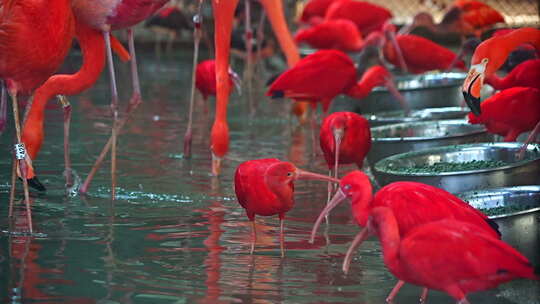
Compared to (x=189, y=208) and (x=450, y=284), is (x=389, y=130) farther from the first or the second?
(x=450, y=284)

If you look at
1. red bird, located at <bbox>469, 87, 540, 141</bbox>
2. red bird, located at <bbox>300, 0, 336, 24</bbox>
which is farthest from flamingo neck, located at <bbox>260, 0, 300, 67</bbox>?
red bird, located at <bbox>300, 0, 336, 24</bbox>

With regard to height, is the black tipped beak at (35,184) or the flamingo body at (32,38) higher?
the flamingo body at (32,38)

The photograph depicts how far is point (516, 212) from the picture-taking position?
4078 millimetres

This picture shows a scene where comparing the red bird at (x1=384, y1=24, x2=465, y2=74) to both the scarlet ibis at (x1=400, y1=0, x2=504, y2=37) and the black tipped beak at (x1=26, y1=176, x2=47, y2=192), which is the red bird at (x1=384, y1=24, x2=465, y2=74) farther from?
the black tipped beak at (x1=26, y1=176, x2=47, y2=192)

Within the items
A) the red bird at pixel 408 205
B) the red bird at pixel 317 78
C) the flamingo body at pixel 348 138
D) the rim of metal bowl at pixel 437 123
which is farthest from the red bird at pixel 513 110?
the red bird at pixel 408 205

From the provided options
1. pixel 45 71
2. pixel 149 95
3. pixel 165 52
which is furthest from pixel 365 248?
pixel 165 52

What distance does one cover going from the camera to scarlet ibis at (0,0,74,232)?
4.87 meters

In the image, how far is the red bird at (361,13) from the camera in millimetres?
12312

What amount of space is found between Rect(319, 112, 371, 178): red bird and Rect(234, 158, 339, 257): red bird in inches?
39.2

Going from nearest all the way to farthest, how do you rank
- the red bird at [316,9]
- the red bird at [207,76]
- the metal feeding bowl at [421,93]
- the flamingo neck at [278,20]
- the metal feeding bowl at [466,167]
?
the metal feeding bowl at [466,167], the flamingo neck at [278,20], the metal feeding bowl at [421,93], the red bird at [207,76], the red bird at [316,9]

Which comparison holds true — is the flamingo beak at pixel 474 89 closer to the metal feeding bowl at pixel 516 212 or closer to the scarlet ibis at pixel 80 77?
the metal feeding bowl at pixel 516 212

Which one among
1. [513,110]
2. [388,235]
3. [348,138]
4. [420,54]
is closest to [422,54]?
[420,54]

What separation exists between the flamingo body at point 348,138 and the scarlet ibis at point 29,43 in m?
1.48

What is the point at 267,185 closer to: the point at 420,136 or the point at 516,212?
the point at 516,212
